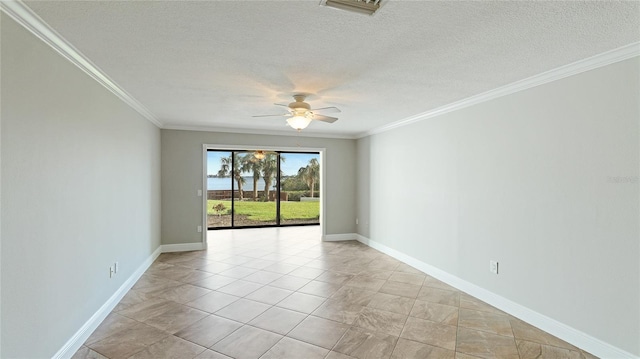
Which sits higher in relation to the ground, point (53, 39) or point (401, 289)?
point (53, 39)

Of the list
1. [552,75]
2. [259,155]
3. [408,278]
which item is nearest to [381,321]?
[408,278]

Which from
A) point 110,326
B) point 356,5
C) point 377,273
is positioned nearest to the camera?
point 356,5

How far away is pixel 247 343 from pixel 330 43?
98.9 inches

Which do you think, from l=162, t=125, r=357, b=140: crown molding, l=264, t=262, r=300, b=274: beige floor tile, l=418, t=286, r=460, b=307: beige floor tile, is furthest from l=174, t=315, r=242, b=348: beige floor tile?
l=162, t=125, r=357, b=140: crown molding

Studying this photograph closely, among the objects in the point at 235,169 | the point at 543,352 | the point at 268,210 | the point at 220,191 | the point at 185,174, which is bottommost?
the point at 543,352

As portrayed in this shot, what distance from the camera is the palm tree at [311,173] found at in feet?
30.2

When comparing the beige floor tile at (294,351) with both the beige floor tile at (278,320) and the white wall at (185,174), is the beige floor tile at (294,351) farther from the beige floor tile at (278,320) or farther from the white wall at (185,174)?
the white wall at (185,174)

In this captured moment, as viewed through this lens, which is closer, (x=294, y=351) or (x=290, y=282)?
(x=294, y=351)

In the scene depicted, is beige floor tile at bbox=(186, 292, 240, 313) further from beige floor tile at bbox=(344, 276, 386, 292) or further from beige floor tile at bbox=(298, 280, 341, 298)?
beige floor tile at bbox=(344, 276, 386, 292)

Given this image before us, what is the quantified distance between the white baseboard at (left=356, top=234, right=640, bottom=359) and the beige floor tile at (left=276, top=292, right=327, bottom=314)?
1.77 meters

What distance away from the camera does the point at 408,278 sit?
171 inches

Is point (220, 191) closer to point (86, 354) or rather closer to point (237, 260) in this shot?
point (237, 260)

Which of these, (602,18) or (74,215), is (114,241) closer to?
(74,215)

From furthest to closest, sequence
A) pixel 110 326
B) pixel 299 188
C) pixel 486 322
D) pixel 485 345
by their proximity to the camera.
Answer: pixel 299 188 < pixel 486 322 < pixel 110 326 < pixel 485 345
